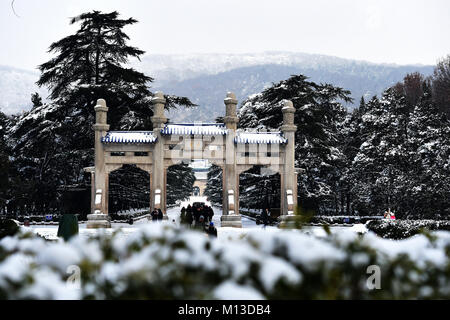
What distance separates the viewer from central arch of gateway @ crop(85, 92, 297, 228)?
2188 centimetres

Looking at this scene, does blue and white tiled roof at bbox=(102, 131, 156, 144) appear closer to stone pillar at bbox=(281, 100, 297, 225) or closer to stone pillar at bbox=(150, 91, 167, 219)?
stone pillar at bbox=(150, 91, 167, 219)

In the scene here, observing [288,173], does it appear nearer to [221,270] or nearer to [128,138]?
[128,138]

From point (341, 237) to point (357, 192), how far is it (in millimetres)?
31768

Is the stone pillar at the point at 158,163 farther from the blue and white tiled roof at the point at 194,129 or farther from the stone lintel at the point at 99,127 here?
the stone lintel at the point at 99,127

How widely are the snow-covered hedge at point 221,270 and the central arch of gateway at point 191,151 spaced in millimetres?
19272

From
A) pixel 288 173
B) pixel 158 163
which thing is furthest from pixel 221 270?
pixel 288 173

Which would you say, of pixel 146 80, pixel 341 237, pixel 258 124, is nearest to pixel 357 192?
pixel 258 124

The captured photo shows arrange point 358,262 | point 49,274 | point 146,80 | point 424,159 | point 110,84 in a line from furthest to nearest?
1. point 424,159
2. point 146,80
3. point 110,84
4. point 358,262
5. point 49,274

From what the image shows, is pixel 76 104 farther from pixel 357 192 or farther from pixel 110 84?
pixel 357 192

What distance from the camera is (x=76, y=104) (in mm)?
28422

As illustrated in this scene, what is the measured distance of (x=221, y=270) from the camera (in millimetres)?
2176

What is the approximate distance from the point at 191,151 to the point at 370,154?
16.2m

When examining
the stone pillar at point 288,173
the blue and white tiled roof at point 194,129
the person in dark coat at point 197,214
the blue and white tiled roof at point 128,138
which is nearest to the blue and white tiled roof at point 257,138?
the stone pillar at point 288,173
